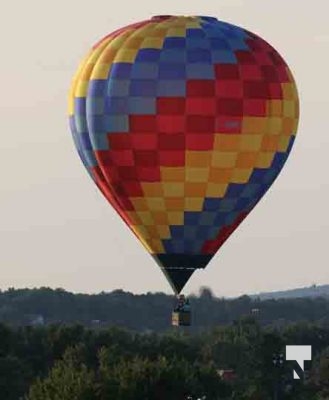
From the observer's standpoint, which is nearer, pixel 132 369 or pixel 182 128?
pixel 182 128

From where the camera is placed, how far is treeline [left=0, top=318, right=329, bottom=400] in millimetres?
108688

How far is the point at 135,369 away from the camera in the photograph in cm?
11075

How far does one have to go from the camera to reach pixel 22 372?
487 feet

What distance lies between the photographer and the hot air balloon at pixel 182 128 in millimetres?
94562

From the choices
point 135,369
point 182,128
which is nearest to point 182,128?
point 182,128

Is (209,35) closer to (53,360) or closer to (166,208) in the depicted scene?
(166,208)

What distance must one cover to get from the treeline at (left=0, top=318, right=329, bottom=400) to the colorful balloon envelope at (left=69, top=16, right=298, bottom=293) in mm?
12703

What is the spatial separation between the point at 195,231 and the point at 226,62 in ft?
23.5

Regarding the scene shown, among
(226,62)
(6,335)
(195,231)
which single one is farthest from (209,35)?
(6,335)

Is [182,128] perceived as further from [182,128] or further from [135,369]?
[135,369]

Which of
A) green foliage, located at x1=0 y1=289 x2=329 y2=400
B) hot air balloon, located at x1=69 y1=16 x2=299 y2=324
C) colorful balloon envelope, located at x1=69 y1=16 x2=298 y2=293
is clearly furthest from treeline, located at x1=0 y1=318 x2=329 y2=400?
colorful balloon envelope, located at x1=69 y1=16 x2=298 y2=293

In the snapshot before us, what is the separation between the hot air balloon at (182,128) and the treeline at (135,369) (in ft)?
41.2

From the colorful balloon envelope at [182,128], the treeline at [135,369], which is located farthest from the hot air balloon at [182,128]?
the treeline at [135,369]

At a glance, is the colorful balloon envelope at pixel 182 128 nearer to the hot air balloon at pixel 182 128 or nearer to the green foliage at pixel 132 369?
the hot air balloon at pixel 182 128
